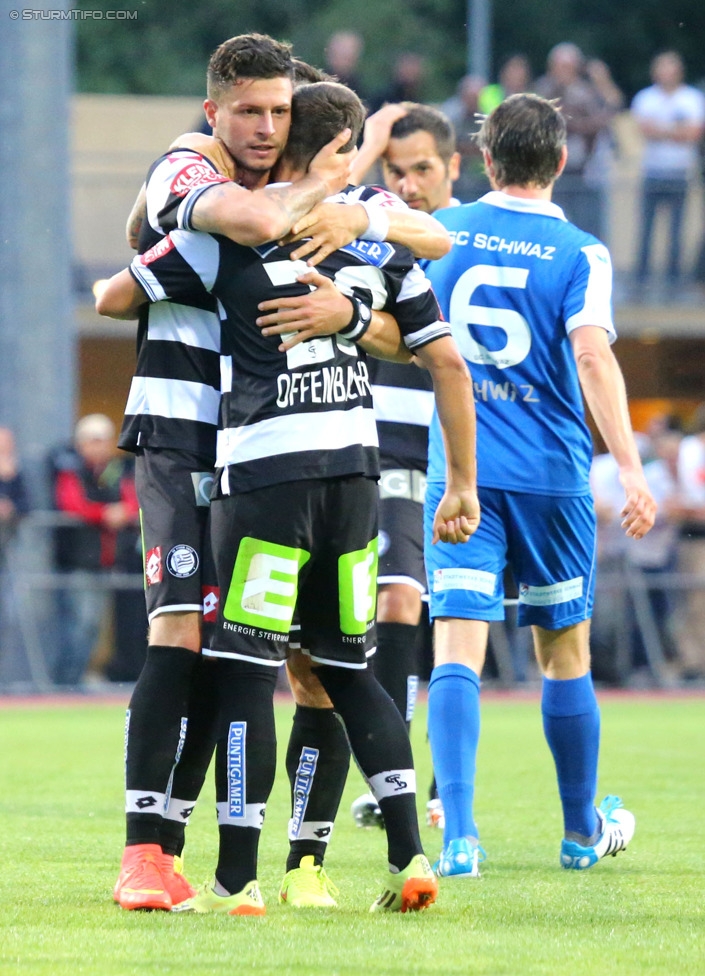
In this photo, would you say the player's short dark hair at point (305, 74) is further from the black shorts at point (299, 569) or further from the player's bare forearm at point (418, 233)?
the black shorts at point (299, 569)

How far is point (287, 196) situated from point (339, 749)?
1469mm

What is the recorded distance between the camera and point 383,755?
4.24 m

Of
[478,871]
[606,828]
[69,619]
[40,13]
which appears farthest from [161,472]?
[40,13]

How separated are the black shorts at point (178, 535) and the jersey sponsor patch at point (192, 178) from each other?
26.8 inches

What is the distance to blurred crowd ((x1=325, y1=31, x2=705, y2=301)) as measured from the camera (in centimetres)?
1631

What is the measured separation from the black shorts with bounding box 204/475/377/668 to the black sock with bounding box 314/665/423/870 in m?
0.07

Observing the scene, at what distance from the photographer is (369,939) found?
387cm

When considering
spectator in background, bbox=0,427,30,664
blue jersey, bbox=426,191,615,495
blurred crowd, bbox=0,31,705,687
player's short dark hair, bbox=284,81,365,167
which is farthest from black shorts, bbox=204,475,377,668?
spectator in background, bbox=0,427,30,664

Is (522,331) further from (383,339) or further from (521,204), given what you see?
(383,339)

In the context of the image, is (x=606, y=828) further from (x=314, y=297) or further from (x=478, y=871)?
(x=314, y=297)

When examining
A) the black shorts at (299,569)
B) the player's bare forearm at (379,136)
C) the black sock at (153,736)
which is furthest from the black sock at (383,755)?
the player's bare forearm at (379,136)

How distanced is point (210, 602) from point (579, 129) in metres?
13.1

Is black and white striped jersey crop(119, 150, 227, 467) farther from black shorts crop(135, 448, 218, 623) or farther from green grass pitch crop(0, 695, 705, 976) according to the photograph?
green grass pitch crop(0, 695, 705, 976)

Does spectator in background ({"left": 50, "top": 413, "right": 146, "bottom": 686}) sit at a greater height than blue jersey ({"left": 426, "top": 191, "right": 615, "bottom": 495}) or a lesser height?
lesser
